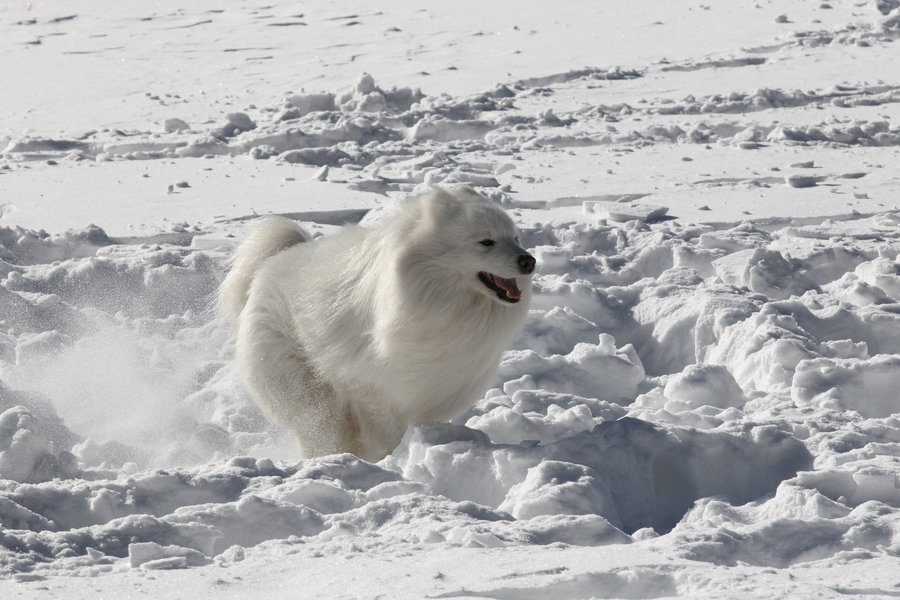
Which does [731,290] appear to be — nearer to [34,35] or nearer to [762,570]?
[762,570]

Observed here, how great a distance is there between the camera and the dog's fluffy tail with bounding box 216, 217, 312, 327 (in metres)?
6.12

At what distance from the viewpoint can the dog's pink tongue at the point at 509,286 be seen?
5.05 meters

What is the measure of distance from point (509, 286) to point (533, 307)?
1947 millimetres

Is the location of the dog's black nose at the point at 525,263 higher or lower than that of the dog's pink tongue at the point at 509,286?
higher

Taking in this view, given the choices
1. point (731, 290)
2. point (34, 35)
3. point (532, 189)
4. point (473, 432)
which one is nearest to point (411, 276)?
point (473, 432)

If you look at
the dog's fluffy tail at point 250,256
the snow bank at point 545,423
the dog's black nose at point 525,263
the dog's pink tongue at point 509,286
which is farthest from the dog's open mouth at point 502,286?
the dog's fluffy tail at point 250,256

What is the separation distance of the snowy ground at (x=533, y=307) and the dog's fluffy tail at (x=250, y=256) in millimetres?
411

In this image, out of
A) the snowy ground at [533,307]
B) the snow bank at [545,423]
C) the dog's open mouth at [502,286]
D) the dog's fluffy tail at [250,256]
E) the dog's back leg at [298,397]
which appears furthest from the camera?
the dog's fluffy tail at [250,256]

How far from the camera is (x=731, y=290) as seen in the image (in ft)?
22.6

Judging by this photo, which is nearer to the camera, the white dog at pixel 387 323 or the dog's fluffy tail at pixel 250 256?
the white dog at pixel 387 323

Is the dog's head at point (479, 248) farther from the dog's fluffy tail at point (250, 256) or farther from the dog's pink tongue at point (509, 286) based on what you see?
the dog's fluffy tail at point (250, 256)

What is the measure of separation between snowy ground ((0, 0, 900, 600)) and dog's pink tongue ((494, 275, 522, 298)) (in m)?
0.57

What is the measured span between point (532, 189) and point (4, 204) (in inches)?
159

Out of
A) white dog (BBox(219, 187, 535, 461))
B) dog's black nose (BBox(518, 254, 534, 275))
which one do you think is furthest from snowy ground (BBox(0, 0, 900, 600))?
dog's black nose (BBox(518, 254, 534, 275))
